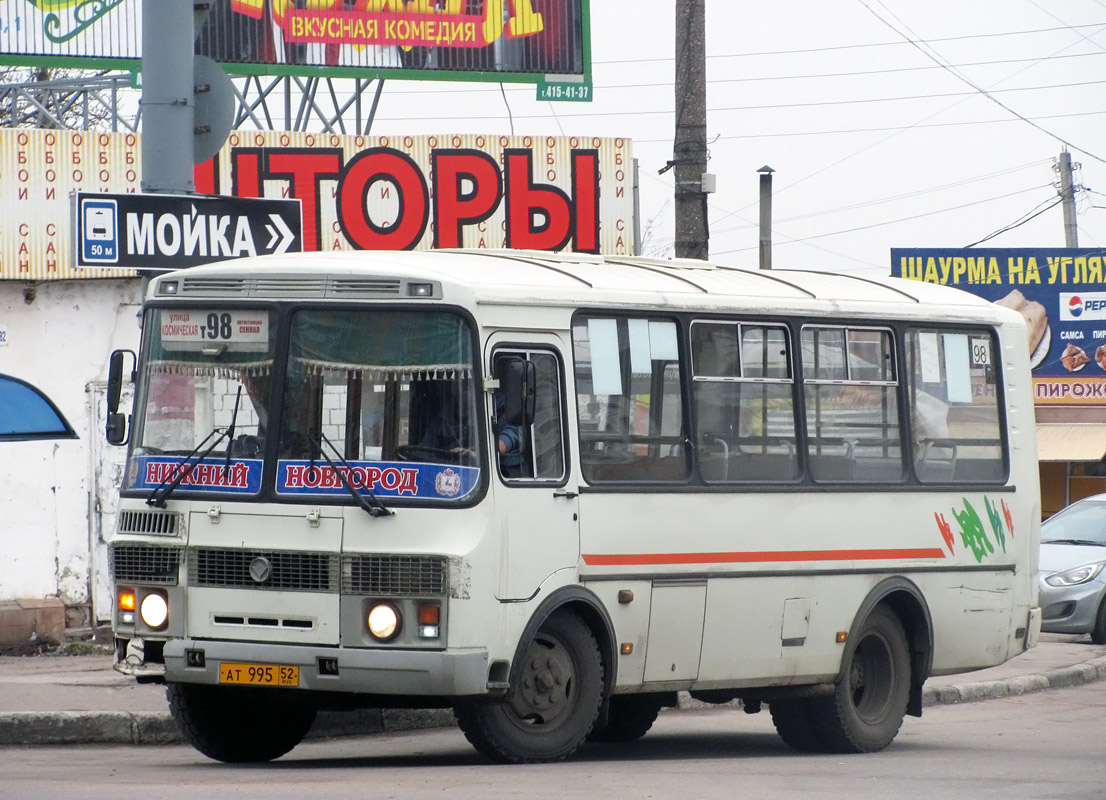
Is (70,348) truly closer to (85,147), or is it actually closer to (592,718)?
(85,147)

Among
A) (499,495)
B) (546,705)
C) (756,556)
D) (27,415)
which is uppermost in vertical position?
(27,415)

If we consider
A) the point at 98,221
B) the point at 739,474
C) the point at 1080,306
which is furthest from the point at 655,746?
the point at 1080,306

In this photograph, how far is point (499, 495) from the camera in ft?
28.5

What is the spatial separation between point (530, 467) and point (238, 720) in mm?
2170

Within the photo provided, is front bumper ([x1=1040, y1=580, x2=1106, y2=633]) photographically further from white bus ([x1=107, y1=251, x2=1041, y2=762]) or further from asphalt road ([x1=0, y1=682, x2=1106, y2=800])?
white bus ([x1=107, y1=251, x2=1041, y2=762])

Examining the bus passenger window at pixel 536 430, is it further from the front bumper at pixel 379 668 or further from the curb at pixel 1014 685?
the curb at pixel 1014 685

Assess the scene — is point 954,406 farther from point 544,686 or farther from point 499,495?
point 499,495

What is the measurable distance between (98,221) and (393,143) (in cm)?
726

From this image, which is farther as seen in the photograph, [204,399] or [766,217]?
[766,217]

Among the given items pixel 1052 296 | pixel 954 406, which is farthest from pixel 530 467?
pixel 1052 296

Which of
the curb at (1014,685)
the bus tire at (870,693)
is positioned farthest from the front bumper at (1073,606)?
the bus tire at (870,693)

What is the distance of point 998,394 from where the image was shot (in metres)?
12.1

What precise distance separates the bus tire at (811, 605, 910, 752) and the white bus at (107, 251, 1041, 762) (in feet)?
0.12

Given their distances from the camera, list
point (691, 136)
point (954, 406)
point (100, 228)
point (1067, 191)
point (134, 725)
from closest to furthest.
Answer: point (100, 228) < point (134, 725) < point (954, 406) < point (691, 136) < point (1067, 191)
